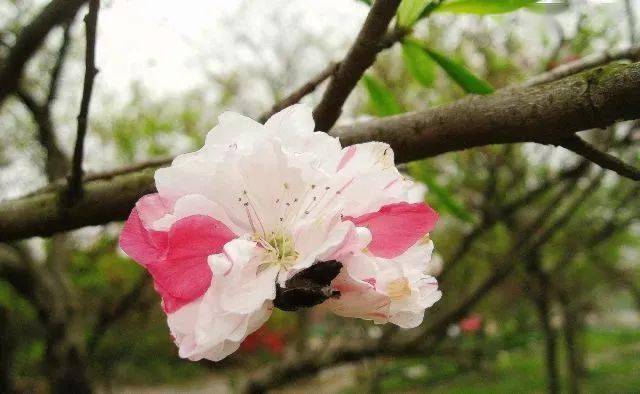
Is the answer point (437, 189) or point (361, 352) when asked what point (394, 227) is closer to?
point (437, 189)

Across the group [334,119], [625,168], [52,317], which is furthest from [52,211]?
[52,317]

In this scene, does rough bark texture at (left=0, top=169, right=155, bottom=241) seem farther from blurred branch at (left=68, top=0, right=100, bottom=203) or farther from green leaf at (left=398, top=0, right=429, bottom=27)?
green leaf at (left=398, top=0, right=429, bottom=27)

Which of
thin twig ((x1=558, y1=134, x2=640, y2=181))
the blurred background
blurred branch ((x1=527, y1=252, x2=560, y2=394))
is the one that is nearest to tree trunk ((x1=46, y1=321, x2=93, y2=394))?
the blurred background

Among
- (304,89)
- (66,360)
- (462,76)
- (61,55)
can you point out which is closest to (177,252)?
(304,89)

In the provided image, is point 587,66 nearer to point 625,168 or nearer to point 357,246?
point 625,168

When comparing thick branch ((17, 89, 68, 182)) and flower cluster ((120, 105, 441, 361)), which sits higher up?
flower cluster ((120, 105, 441, 361))

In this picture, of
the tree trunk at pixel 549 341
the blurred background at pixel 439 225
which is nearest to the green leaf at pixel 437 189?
the blurred background at pixel 439 225
